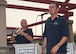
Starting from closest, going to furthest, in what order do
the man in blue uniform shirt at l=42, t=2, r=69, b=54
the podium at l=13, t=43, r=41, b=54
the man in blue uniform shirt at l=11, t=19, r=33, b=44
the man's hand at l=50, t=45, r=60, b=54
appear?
the man's hand at l=50, t=45, r=60, b=54, the man in blue uniform shirt at l=42, t=2, r=69, b=54, the podium at l=13, t=43, r=41, b=54, the man in blue uniform shirt at l=11, t=19, r=33, b=44

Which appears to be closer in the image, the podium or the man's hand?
the man's hand

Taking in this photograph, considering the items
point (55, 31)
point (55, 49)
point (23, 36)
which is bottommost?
point (23, 36)

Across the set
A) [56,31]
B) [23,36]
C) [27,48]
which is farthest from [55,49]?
[23,36]

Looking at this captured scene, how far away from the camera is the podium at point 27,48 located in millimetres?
6836

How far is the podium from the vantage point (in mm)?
6836

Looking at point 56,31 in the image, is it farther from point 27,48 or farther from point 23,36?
point 23,36

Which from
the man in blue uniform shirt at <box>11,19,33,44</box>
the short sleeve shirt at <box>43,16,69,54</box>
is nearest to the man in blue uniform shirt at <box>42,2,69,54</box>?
the short sleeve shirt at <box>43,16,69,54</box>

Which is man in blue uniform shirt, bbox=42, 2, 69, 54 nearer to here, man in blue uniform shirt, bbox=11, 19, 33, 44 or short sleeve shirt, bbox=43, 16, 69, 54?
short sleeve shirt, bbox=43, 16, 69, 54

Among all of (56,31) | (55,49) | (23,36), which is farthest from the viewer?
(23,36)

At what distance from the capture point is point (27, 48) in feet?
22.6

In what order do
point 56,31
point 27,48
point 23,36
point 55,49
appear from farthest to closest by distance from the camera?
1. point 23,36
2. point 27,48
3. point 56,31
4. point 55,49

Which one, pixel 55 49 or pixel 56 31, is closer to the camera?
pixel 55 49

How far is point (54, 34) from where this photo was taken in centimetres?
519

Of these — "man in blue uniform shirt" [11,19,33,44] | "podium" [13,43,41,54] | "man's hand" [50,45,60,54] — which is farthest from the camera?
"man in blue uniform shirt" [11,19,33,44]
